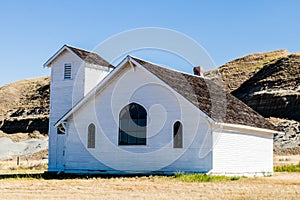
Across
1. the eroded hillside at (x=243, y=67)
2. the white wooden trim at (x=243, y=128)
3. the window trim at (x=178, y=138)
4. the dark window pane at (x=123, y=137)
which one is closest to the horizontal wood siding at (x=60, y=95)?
the dark window pane at (x=123, y=137)

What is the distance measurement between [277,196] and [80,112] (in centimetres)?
1434

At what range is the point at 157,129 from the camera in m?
25.2

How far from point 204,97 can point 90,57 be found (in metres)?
8.10

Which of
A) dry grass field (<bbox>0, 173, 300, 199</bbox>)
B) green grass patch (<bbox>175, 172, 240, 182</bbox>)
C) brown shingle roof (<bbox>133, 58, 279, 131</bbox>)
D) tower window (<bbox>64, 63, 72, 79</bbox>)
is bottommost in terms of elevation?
dry grass field (<bbox>0, 173, 300, 199</bbox>)

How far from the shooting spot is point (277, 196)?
15.4 metres

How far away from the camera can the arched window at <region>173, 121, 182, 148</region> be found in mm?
24859

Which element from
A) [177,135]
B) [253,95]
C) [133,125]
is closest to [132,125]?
[133,125]

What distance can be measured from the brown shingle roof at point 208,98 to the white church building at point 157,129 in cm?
8

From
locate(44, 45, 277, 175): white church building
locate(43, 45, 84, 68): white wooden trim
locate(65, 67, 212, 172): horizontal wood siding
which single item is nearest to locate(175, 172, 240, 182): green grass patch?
locate(44, 45, 277, 175): white church building

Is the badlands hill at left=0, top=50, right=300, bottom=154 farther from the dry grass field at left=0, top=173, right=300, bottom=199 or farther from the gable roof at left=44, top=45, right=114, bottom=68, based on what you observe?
the dry grass field at left=0, top=173, right=300, bottom=199

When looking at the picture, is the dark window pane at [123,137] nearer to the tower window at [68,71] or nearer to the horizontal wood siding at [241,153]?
the horizontal wood siding at [241,153]

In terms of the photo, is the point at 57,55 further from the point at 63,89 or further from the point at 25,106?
the point at 25,106

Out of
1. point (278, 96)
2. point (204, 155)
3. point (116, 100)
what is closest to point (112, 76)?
point (116, 100)

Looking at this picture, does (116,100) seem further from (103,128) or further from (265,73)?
(265,73)
